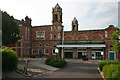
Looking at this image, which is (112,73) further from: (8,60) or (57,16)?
(57,16)

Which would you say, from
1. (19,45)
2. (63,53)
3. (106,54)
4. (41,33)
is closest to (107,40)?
(106,54)

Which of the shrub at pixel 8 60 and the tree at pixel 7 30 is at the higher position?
the tree at pixel 7 30

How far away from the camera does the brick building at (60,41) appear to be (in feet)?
170

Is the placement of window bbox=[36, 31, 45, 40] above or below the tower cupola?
below

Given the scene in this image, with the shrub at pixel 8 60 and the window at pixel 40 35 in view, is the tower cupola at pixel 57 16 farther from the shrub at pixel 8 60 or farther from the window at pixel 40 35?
the shrub at pixel 8 60

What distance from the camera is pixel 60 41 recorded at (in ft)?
183

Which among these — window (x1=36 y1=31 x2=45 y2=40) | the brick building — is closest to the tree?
the brick building

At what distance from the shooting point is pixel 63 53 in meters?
55.4

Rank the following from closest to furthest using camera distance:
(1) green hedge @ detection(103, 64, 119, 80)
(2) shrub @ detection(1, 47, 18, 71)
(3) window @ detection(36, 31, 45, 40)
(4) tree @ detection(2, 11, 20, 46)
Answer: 1. (1) green hedge @ detection(103, 64, 119, 80)
2. (2) shrub @ detection(1, 47, 18, 71)
3. (4) tree @ detection(2, 11, 20, 46)
4. (3) window @ detection(36, 31, 45, 40)

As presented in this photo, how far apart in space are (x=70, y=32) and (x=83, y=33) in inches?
134

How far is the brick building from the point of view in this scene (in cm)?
5194

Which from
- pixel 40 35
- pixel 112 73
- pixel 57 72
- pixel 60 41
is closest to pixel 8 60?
pixel 57 72

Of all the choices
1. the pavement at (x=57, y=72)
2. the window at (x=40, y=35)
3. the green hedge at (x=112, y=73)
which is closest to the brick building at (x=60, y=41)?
the window at (x=40, y=35)

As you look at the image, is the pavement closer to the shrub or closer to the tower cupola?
the shrub
